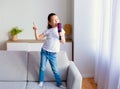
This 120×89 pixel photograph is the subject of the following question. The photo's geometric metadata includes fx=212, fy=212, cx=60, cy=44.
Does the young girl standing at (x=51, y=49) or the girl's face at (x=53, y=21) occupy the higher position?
the girl's face at (x=53, y=21)

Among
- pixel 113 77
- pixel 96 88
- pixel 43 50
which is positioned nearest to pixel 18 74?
pixel 43 50

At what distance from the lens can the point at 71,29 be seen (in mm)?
4656

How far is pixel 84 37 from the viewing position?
13.7 ft

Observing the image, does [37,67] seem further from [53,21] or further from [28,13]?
[28,13]

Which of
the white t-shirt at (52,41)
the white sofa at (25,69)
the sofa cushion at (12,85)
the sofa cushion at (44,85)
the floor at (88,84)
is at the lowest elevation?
the floor at (88,84)

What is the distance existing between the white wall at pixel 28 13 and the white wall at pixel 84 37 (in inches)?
23.3

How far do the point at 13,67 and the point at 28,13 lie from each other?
206cm

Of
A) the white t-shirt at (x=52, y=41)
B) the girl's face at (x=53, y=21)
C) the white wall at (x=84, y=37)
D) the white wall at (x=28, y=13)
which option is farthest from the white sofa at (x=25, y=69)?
the white wall at (x=28, y=13)

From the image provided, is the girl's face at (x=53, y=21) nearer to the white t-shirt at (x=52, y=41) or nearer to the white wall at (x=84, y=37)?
the white t-shirt at (x=52, y=41)

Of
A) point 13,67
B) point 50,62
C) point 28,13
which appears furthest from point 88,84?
point 28,13

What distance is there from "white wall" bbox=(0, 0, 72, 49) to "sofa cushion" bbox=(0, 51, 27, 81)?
1856 millimetres

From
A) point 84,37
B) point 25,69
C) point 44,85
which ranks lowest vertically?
point 44,85

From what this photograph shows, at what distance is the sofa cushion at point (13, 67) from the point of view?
9.45ft

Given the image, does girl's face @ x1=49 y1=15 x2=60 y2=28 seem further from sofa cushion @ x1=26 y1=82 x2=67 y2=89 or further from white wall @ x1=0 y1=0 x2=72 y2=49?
white wall @ x1=0 y1=0 x2=72 y2=49
